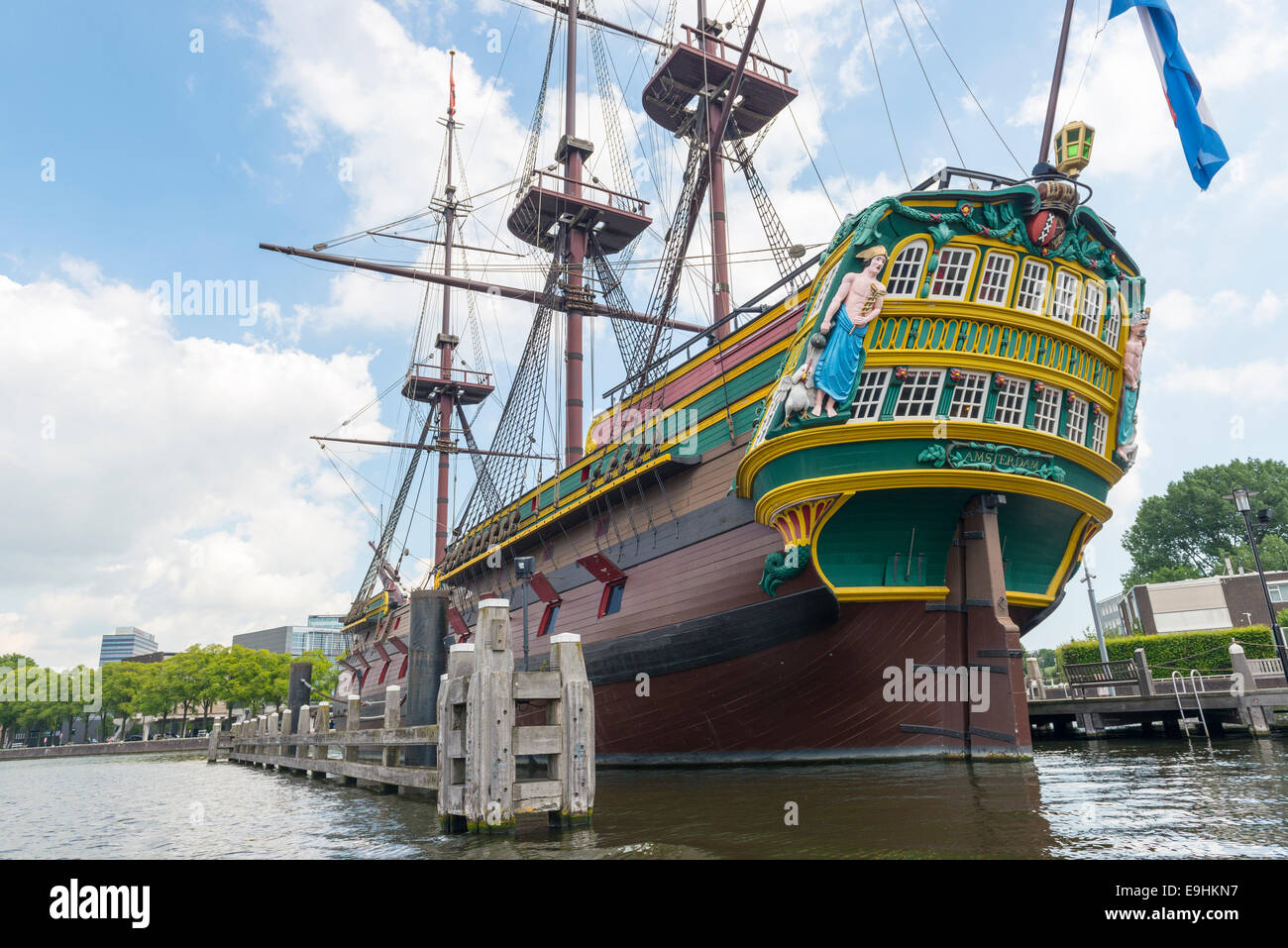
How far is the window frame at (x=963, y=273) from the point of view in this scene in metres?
11.9

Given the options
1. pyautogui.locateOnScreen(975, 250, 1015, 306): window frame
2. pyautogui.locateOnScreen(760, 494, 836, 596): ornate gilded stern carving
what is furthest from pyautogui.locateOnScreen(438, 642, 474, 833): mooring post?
pyautogui.locateOnScreen(975, 250, 1015, 306): window frame

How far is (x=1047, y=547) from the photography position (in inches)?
550

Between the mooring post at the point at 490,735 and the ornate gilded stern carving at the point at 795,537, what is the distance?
5.45 meters

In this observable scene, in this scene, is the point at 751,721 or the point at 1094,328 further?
the point at 751,721

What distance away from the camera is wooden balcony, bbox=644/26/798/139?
2520 cm

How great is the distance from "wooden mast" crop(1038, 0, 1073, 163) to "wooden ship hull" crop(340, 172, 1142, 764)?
5.48 ft

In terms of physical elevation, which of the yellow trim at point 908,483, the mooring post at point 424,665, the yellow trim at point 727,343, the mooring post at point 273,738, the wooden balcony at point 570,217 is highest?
the wooden balcony at point 570,217

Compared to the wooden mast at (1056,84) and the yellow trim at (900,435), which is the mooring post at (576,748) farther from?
the wooden mast at (1056,84)

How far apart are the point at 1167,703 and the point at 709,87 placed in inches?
818

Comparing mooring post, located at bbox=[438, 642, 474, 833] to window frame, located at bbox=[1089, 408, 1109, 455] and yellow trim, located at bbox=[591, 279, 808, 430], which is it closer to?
yellow trim, located at bbox=[591, 279, 808, 430]

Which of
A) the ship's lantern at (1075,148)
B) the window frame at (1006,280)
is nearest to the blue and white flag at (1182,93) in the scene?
the ship's lantern at (1075,148)
